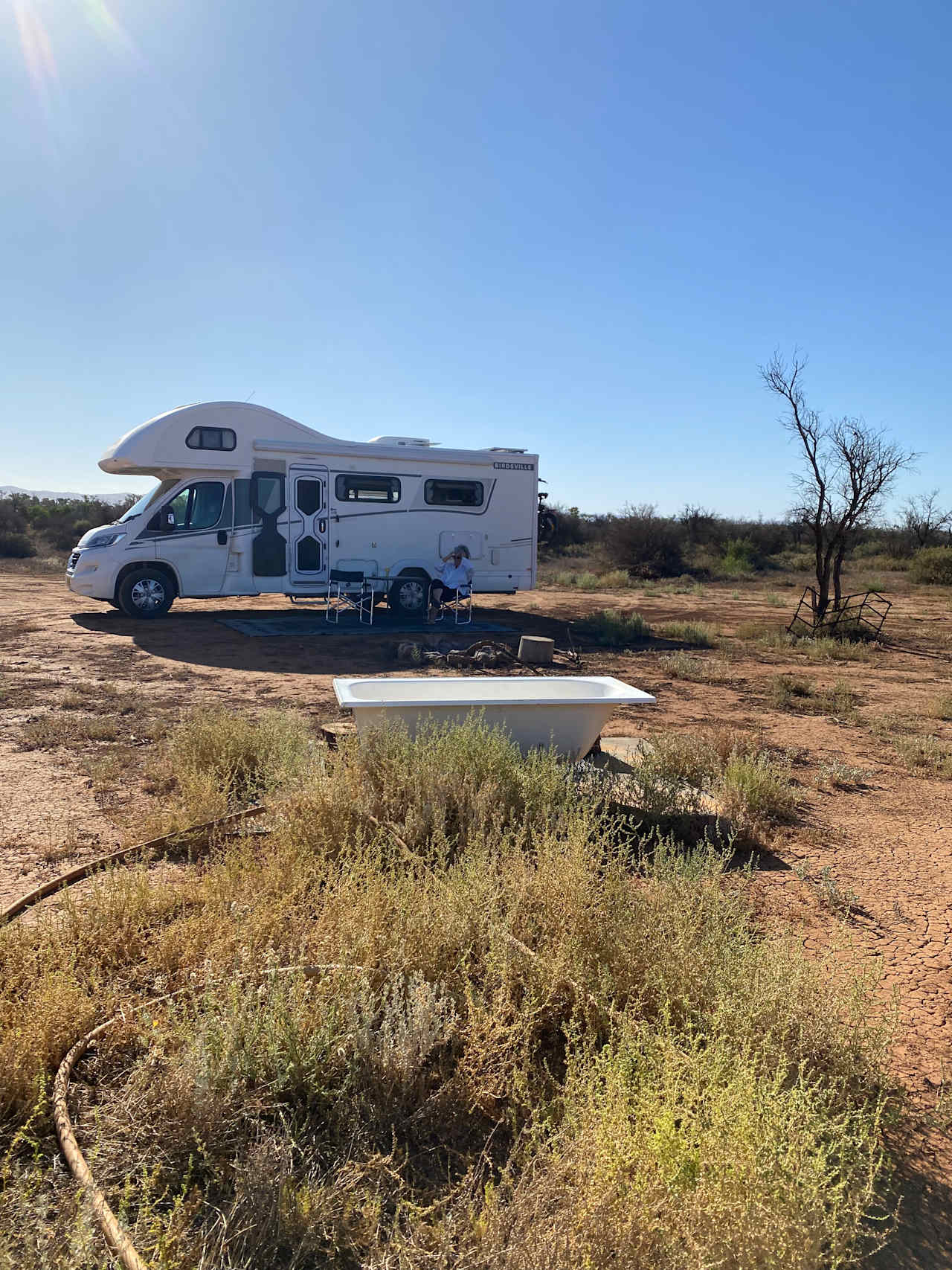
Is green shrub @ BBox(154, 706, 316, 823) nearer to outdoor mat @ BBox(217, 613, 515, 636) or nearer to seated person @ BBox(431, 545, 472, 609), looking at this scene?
outdoor mat @ BBox(217, 613, 515, 636)

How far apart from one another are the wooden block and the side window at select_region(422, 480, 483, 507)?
4.95 meters

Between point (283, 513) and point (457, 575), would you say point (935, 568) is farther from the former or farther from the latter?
point (283, 513)

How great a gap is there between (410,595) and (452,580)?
924 millimetres

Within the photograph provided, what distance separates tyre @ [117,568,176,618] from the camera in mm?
13070

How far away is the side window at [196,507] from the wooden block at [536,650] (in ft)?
18.9

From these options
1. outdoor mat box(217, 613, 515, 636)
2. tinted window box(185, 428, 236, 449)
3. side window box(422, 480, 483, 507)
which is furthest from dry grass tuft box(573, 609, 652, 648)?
tinted window box(185, 428, 236, 449)

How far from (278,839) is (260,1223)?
2.19m

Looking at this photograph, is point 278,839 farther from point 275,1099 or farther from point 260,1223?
point 260,1223

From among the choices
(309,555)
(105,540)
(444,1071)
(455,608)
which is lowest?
(444,1071)

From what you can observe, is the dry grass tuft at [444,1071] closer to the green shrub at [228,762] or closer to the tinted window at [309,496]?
the green shrub at [228,762]

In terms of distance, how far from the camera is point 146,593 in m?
13.2

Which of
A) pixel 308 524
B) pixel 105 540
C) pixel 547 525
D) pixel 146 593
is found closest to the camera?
pixel 105 540

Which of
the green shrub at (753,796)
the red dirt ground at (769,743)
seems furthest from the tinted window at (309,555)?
the green shrub at (753,796)

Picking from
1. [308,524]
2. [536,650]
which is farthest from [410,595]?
[536,650]
